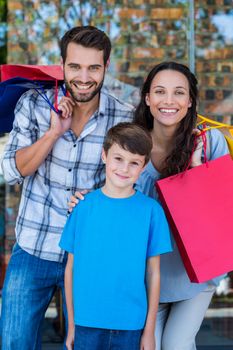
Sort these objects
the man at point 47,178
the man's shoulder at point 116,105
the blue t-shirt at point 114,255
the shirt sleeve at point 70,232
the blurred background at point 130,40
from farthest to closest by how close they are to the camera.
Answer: the blurred background at point 130,40 → the man's shoulder at point 116,105 → the man at point 47,178 → the shirt sleeve at point 70,232 → the blue t-shirt at point 114,255

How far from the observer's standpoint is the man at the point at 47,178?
10.7ft

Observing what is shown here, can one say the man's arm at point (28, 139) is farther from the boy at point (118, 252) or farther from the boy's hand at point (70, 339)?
the boy's hand at point (70, 339)

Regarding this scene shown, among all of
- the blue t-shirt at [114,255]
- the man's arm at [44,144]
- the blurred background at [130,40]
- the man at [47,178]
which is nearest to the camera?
the blue t-shirt at [114,255]

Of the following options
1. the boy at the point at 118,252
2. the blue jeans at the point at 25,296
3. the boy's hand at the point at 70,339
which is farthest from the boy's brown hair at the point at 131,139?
the boy's hand at the point at 70,339

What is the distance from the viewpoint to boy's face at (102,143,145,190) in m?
2.96

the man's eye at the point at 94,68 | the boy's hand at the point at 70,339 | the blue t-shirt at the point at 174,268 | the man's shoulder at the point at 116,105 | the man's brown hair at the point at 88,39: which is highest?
the man's brown hair at the point at 88,39

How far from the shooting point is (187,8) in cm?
519

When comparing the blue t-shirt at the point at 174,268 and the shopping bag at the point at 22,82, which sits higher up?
Answer: the shopping bag at the point at 22,82

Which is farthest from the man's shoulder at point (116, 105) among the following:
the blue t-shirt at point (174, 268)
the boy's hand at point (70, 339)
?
the boy's hand at point (70, 339)

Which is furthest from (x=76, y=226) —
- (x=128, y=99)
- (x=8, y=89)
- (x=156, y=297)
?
(x=128, y=99)

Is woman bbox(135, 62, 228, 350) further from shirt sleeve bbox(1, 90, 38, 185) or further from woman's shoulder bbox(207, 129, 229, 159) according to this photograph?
shirt sleeve bbox(1, 90, 38, 185)

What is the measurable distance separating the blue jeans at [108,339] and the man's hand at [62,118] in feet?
2.55

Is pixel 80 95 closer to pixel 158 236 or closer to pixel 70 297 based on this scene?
pixel 158 236

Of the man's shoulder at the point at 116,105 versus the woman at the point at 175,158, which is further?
the man's shoulder at the point at 116,105
